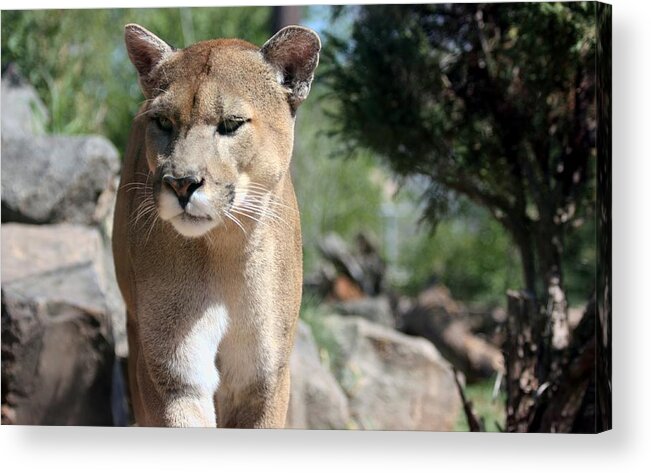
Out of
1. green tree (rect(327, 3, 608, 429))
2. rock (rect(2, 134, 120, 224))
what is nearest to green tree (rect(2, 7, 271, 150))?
rock (rect(2, 134, 120, 224))

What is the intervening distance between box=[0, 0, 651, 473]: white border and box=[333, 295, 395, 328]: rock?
448 centimetres

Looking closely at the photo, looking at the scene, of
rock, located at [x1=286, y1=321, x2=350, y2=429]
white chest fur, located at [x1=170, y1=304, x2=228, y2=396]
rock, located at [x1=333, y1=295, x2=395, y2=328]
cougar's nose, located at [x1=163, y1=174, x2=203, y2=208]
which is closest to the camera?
cougar's nose, located at [x1=163, y1=174, x2=203, y2=208]

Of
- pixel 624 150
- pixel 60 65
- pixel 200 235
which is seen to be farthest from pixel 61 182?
pixel 624 150

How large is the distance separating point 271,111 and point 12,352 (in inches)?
83.3

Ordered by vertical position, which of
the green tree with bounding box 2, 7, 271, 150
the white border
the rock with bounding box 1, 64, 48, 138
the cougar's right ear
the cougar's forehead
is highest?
the green tree with bounding box 2, 7, 271, 150

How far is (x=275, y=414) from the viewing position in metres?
4.12

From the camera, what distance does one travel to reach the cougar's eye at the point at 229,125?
12.1 ft

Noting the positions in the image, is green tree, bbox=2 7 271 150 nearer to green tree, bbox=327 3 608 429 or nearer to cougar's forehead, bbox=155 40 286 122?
green tree, bbox=327 3 608 429

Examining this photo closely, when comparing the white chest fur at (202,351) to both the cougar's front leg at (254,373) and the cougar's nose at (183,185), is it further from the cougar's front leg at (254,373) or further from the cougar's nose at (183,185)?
the cougar's nose at (183,185)

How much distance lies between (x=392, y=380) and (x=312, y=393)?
1043 mm

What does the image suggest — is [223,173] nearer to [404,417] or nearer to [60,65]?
[404,417]

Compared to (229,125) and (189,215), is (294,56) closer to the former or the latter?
(229,125)

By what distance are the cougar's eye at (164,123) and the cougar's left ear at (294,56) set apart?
→ 414 mm

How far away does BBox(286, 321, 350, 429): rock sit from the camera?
597 centimetres
